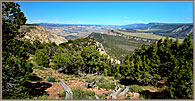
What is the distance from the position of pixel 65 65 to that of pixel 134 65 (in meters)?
13.7

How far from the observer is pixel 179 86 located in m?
7.07

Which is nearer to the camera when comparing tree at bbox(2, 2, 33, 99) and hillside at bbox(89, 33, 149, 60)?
tree at bbox(2, 2, 33, 99)

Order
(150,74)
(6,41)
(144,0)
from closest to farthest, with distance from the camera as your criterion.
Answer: (144,0), (6,41), (150,74)

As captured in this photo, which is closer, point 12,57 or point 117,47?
point 12,57

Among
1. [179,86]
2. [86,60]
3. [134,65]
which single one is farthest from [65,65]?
[179,86]

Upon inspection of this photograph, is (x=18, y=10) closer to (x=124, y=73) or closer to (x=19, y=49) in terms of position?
(x=19, y=49)

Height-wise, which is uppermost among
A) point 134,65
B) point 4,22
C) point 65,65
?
point 4,22

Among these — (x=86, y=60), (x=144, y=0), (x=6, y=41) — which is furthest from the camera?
(x=86, y=60)

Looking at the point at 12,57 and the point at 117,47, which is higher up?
the point at 12,57

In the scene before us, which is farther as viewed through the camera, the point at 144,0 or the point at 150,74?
the point at 150,74

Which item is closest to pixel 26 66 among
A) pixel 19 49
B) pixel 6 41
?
pixel 19 49

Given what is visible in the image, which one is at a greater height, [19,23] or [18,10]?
[18,10]

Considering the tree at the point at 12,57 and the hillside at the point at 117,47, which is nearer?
the tree at the point at 12,57

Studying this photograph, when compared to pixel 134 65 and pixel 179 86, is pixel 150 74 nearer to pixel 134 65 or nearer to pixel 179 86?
pixel 134 65
